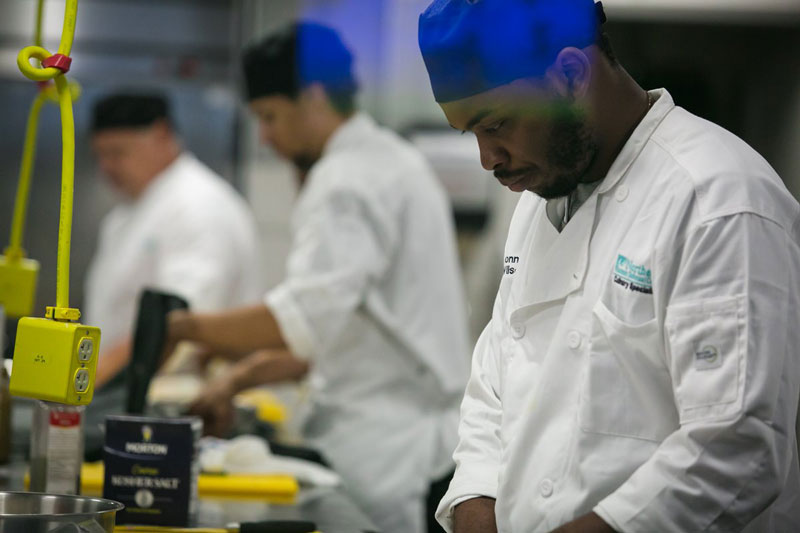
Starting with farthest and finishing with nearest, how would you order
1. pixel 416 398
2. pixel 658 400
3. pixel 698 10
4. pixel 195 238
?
1. pixel 195 238
2. pixel 698 10
3. pixel 416 398
4. pixel 658 400

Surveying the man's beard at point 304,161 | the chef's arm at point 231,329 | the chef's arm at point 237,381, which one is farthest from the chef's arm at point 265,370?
the man's beard at point 304,161

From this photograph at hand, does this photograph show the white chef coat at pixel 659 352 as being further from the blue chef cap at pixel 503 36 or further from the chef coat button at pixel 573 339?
the blue chef cap at pixel 503 36

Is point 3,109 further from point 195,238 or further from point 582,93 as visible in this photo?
point 582,93

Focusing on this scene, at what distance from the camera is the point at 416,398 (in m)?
2.23

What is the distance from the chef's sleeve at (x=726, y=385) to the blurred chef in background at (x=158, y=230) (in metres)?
2.08

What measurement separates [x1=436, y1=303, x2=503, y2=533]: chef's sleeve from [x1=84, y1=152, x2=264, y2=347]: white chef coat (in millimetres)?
1786

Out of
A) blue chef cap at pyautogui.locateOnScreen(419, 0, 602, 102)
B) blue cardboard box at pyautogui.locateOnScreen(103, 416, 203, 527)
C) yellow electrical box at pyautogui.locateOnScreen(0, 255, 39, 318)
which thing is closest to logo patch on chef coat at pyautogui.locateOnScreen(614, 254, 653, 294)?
blue chef cap at pyautogui.locateOnScreen(419, 0, 602, 102)

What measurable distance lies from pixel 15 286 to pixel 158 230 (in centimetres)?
146

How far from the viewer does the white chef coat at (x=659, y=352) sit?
917 millimetres

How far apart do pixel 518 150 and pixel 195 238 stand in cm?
215

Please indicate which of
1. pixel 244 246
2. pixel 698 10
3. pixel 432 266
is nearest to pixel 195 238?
pixel 244 246

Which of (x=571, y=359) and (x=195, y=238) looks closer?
(x=571, y=359)

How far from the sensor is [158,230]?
3.19 metres

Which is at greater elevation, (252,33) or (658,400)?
(252,33)
